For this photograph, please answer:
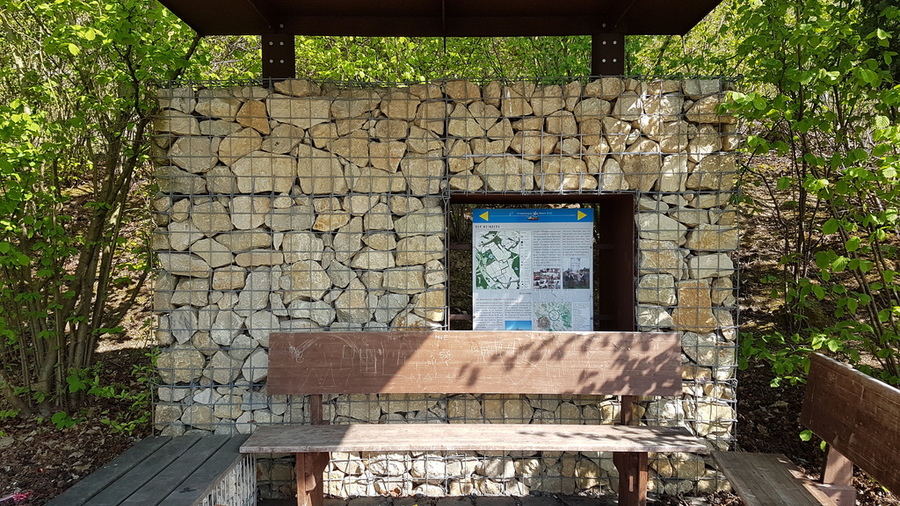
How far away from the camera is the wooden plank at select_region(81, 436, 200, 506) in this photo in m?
2.91

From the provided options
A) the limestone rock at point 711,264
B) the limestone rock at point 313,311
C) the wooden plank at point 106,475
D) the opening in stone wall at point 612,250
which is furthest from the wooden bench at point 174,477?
the limestone rock at point 711,264

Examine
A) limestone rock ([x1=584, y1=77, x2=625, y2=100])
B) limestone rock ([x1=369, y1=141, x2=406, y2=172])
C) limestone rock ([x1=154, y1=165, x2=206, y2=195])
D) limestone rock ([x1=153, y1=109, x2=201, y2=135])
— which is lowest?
limestone rock ([x1=154, y1=165, x2=206, y2=195])

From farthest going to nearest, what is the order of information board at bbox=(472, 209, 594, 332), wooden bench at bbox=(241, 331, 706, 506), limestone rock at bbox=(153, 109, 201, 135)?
information board at bbox=(472, 209, 594, 332) → limestone rock at bbox=(153, 109, 201, 135) → wooden bench at bbox=(241, 331, 706, 506)

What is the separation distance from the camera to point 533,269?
4.21 metres

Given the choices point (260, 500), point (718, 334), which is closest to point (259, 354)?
point (260, 500)

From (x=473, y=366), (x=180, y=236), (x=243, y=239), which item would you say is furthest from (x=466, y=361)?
(x=180, y=236)

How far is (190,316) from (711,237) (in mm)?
3462

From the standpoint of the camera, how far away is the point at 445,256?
4.02m

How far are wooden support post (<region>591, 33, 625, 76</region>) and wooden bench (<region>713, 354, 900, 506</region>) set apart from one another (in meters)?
2.21

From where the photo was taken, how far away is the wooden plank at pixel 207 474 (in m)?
2.90

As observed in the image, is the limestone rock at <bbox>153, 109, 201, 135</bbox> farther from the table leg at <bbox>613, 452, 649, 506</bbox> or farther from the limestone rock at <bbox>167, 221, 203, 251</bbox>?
the table leg at <bbox>613, 452, 649, 506</bbox>

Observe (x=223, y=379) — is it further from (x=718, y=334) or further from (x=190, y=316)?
(x=718, y=334)

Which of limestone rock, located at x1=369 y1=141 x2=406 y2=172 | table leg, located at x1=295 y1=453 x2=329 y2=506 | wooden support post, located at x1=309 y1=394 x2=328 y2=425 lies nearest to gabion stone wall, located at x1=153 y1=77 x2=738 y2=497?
limestone rock, located at x1=369 y1=141 x2=406 y2=172

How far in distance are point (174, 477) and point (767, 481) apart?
3.12 meters
